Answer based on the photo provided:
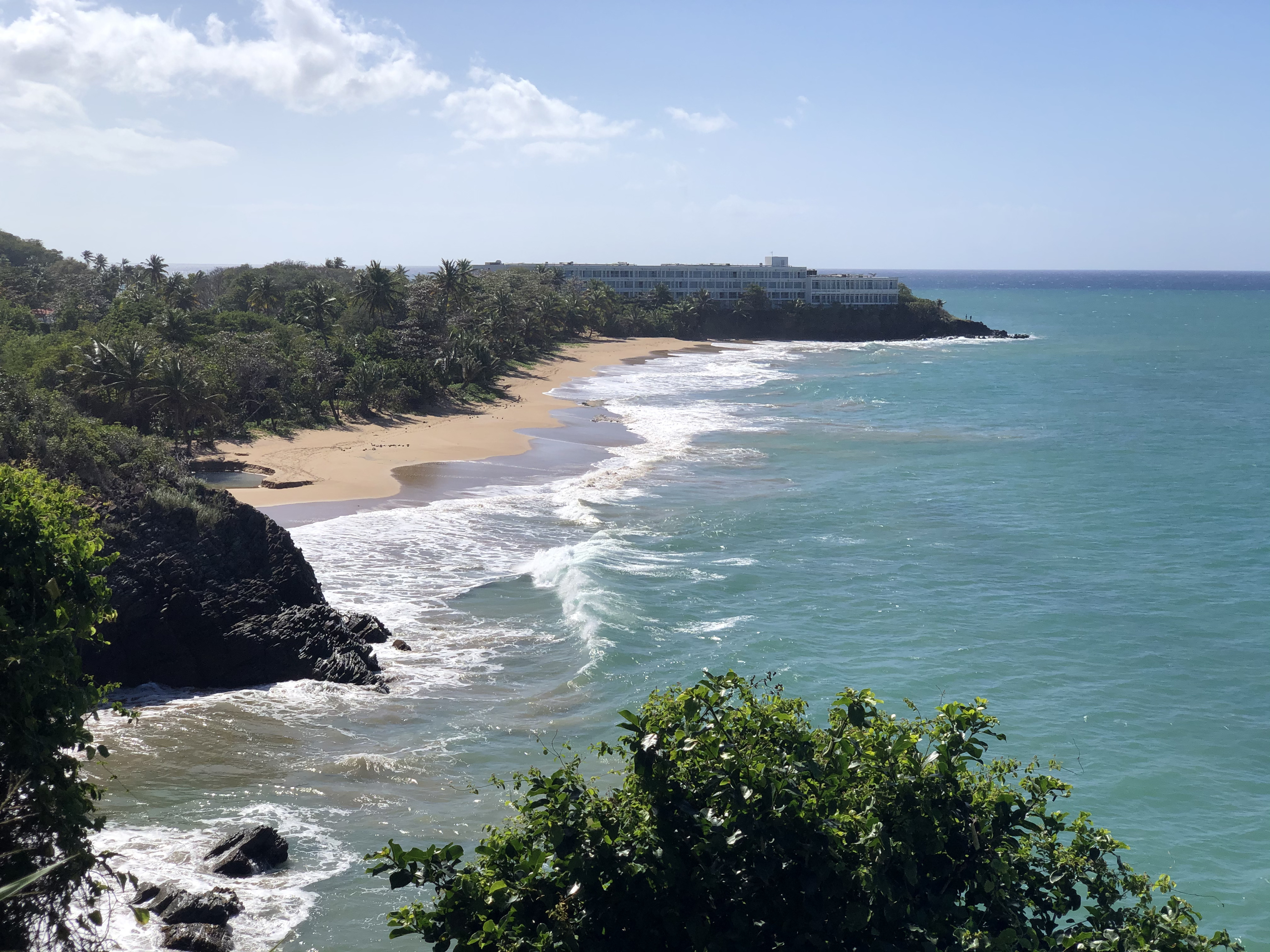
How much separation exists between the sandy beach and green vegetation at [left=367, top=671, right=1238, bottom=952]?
1131 inches

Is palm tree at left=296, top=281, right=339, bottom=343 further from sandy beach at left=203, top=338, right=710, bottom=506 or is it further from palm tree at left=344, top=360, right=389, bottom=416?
sandy beach at left=203, top=338, right=710, bottom=506

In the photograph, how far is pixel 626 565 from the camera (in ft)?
96.5

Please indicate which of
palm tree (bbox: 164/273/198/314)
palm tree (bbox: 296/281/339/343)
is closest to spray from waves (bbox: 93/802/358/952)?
palm tree (bbox: 296/281/339/343)

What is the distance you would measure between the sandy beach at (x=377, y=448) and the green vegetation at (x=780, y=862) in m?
28.7

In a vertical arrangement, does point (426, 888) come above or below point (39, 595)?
below

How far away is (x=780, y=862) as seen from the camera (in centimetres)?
827

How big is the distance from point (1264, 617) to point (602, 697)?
A: 17633mm

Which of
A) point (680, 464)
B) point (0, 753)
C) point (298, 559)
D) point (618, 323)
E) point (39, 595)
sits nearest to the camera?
point (0, 753)

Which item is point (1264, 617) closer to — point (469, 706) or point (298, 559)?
point (469, 706)

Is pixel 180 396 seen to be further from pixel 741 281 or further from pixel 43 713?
pixel 741 281

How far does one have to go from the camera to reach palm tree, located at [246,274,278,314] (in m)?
75.9

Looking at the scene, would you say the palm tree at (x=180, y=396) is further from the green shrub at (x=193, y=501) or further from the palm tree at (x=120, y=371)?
the green shrub at (x=193, y=501)

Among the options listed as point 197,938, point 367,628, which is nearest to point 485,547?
point 367,628

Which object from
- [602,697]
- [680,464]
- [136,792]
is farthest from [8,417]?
[680,464]
